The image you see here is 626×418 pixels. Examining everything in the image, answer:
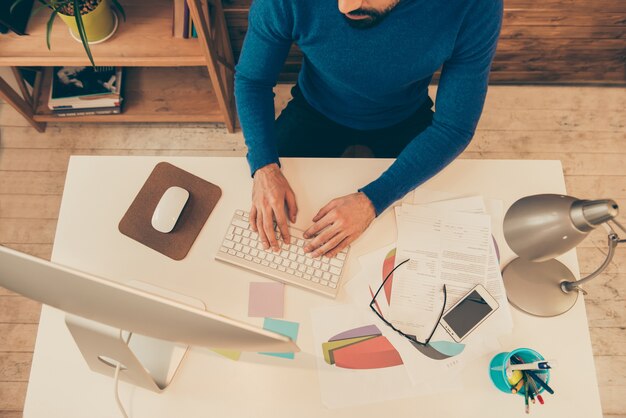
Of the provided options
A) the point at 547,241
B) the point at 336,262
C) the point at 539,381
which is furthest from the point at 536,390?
the point at 336,262

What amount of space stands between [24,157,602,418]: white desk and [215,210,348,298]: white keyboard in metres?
0.03

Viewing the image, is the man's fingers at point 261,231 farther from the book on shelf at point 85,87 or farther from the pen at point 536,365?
the book on shelf at point 85,87

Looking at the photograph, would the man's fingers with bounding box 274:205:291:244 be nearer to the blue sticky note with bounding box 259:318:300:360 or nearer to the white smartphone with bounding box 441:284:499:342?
the blue sticky note with bounding box 259:318:300:360

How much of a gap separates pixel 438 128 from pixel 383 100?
0.56 feet

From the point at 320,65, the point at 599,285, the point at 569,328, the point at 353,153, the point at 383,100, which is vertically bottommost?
the point at 599,285

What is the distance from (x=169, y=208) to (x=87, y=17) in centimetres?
76

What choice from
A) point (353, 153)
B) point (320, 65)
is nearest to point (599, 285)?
point (353, 153)

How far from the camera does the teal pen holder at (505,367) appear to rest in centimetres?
91

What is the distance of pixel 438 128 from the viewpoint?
1125 mm

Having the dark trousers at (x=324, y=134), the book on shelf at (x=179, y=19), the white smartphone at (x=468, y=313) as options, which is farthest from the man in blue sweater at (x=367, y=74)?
the book on shelf at (x=179, y=19)

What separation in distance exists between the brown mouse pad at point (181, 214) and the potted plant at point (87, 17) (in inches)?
21.6

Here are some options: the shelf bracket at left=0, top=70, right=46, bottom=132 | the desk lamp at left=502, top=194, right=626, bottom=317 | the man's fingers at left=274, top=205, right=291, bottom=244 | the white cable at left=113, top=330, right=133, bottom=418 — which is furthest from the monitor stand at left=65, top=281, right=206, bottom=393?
the shelf bracket at left=0, top=70, right=46, bottom=132

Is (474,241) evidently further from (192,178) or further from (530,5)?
(530,5)

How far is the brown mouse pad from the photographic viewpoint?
107 cm
